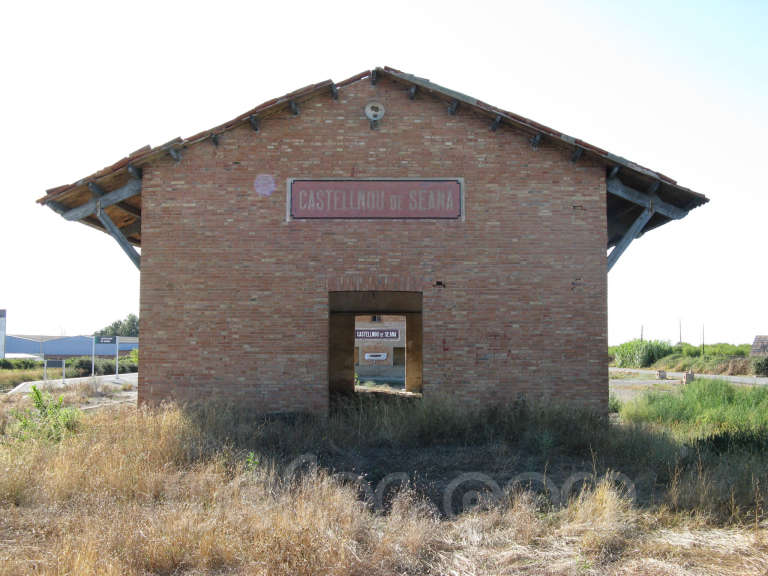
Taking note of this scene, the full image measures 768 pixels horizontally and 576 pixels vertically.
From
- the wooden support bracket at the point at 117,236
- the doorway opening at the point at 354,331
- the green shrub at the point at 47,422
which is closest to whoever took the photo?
the green shrub at the point at 47,422

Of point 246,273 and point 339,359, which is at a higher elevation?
point 246,273

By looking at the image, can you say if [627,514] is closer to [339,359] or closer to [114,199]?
[114,199]

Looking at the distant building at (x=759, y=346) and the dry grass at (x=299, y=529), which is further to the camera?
the distant building at (x=759, y=346)

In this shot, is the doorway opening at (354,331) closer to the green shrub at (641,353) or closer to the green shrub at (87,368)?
the green shrub at (87,368)

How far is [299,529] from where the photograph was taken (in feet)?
17.5

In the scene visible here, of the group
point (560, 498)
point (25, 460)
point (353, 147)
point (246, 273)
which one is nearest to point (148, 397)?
point (246, 273)

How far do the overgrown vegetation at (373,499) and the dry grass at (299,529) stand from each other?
19mm

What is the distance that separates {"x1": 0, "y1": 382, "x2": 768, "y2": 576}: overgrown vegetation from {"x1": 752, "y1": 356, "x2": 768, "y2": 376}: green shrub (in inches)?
1167

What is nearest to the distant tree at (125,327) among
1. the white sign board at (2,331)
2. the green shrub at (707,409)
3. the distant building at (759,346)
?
the white sign board at (2,331)

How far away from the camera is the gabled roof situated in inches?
450

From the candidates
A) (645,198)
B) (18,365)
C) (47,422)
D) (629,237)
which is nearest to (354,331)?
(629,237)

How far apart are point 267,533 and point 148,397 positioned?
700cm

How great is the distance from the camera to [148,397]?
1148cm

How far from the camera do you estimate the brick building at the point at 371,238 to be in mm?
11453
